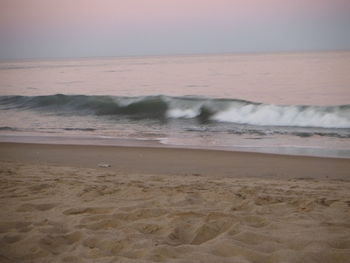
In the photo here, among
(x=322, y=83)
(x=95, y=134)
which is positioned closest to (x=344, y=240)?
(x=95, y=134)

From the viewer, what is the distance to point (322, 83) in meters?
23.7

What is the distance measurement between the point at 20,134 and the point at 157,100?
9101 mm

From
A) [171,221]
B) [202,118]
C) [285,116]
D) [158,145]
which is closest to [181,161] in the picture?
[158,145]

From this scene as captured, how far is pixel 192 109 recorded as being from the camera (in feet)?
58.7

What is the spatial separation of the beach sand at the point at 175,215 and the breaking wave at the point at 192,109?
7.81 m

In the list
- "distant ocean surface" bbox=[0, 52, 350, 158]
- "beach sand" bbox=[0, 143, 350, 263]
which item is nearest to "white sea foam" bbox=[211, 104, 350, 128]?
"distant ocean surface" bbox=[0, 52, 350, 158]

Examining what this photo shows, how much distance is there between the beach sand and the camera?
2.83m

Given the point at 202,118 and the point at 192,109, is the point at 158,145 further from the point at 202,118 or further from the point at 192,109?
the point at 192,109

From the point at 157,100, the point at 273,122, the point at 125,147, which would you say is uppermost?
the point at 157,100

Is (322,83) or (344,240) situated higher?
(322,83)

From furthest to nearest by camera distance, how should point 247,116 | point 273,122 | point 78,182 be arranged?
point 247,116
point 273,122
point 78,182

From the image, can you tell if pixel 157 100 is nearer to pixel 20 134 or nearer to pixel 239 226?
pixel 20 134

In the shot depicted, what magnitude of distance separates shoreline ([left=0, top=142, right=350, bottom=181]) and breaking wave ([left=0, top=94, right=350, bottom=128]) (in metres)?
6.40

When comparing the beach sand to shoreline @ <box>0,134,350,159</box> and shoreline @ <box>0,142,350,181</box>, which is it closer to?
shoreline @ <box>0,142,350,181</box>
